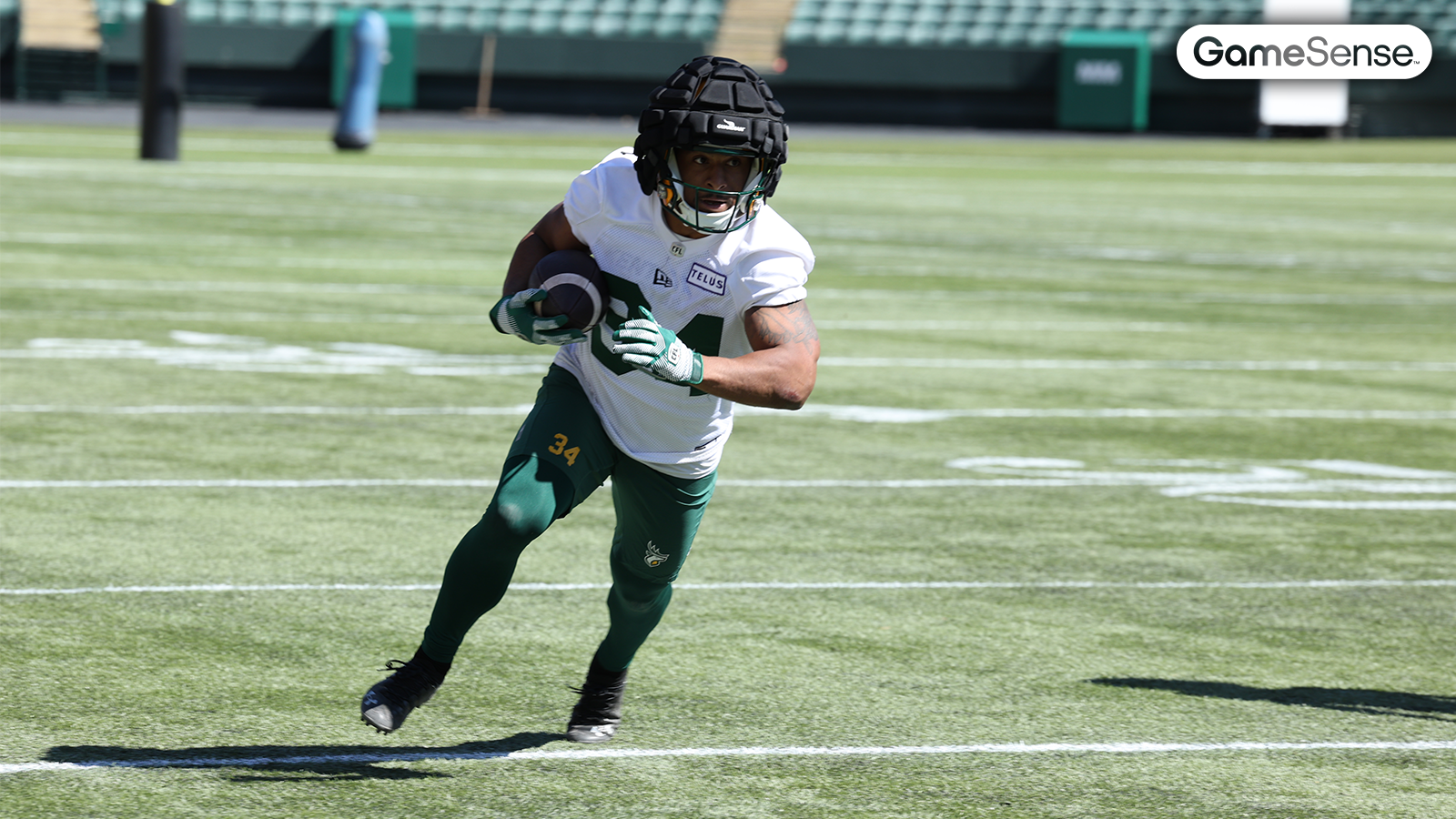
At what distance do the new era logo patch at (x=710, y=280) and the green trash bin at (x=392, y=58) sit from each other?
146ft

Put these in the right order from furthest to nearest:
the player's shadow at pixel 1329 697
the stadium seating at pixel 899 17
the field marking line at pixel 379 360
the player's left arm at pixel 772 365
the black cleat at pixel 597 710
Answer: the stadium seating at pixel 899 17
the field marking line at pixel 379 360
the player's shadow at pixel 1329 697
the black cleat at pixel 597 710
the player's left arm at pixel 772 365

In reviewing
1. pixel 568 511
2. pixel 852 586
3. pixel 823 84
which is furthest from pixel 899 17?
pixel 568 511

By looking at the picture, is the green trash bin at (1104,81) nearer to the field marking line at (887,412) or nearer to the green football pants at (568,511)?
the field marking line at (887,412)

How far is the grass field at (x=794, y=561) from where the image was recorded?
5.41m

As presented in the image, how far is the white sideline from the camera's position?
5250 millimetres

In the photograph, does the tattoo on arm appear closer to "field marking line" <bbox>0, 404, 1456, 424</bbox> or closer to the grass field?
the grass field

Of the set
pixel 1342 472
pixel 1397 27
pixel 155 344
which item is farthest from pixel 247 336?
pixel 1397 27

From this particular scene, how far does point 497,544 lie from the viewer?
515cm

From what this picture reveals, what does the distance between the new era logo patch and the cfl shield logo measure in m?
0.72

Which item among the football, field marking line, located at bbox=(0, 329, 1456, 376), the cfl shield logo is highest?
the football

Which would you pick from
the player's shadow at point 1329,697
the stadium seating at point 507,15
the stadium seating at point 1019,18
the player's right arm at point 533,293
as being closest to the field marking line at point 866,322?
the player's shadow at point 1329,697

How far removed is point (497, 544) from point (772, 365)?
2.74ft

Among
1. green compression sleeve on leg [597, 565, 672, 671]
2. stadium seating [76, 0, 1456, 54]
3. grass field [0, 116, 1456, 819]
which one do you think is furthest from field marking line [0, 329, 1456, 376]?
stadium seating [76, 0, 1456, 54]

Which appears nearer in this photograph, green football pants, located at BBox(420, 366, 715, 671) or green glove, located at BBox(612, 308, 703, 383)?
green glove, located at BBox(612, 308, 703, 383)
